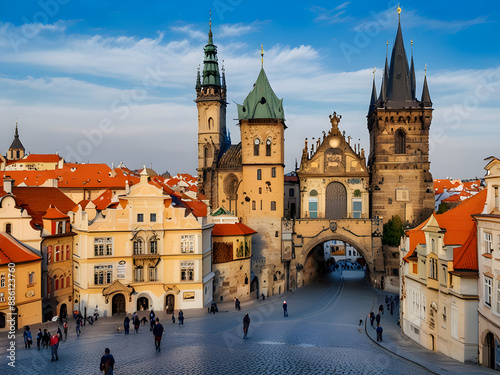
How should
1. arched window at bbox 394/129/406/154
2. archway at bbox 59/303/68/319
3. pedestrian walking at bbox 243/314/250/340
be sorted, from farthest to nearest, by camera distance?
arched window at bbox 394/129/406/154 < archway at bbox 59/303/68/319 < pedestrian walking at bbox 243/314/250/340

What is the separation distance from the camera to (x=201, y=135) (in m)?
86.8

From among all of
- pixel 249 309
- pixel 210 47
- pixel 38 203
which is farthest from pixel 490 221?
pixel 210 47

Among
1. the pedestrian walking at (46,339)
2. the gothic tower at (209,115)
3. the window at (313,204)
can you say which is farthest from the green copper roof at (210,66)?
the pedestrian walking at (46,339)

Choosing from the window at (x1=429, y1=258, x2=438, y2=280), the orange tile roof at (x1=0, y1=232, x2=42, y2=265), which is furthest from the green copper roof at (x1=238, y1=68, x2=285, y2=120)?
the window at (x1=429, y1=258, x2=438, y2=280)

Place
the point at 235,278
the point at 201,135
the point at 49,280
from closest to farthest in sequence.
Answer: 1. the point at 49,280
2. the point at 235,278
3. the point at 201,135

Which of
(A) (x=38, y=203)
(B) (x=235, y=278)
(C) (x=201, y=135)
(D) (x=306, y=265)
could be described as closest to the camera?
(A) (x=38, y=203)

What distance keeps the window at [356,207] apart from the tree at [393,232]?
13.8 ft

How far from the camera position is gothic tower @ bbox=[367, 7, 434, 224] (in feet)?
238

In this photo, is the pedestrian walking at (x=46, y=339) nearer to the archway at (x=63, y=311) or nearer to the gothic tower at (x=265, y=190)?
Answer: the archway at (x=63, y=311)

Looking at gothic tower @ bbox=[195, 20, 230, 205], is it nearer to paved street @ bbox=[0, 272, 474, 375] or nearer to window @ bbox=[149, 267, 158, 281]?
window @ bbox=[149, 267, 158, 281]

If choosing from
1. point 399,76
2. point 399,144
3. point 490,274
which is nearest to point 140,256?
point 490,274

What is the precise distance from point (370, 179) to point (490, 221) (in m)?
→ 45.5

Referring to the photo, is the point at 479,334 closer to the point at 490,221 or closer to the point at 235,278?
the point at 490,221

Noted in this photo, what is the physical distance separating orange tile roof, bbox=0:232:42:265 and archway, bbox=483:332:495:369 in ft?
108
